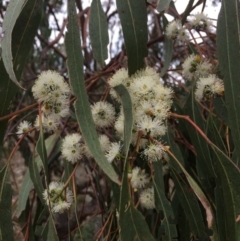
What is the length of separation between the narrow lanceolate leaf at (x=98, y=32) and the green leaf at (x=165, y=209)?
32cm

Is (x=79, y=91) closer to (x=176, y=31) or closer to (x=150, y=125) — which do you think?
(x=150, y=125)

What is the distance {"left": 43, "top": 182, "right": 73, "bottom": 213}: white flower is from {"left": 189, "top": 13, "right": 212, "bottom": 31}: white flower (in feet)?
1.94

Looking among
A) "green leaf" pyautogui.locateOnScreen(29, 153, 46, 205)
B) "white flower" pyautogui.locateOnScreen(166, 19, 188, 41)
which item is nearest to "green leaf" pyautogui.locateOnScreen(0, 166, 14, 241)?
"green leaf" pyautogui.locateOnScreen(29, 153, 46, 205)

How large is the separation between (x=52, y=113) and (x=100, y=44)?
0.29 m

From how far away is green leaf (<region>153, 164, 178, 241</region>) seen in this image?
88cm

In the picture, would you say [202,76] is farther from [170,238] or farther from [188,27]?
[170,238]

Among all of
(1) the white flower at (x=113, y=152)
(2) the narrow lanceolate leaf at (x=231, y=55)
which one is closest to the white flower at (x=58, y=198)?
(1) the white flower at (x=113, y=152)

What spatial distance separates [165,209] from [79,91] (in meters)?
0.34

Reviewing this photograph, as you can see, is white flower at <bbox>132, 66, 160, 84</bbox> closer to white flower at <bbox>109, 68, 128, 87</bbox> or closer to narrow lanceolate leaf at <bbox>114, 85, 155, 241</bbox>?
white flower at <bbox>109, 68, 128, 87</bbox>

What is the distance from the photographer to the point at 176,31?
44.3 inches

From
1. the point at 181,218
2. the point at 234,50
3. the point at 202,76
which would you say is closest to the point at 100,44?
the point at 202,76

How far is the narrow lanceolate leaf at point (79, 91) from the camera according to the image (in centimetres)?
72

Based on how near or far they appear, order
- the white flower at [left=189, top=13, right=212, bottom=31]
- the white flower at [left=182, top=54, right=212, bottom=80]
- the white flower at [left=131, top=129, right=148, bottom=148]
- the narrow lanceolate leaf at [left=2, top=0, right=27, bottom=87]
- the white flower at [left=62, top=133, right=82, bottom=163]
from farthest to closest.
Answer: the white flower at [left=189, top=13, right=212, bottom=31], the white flower at [left=182, top=54, right=212, bottom=80], the white flower at [left=62, top=133, right=82, bottom=163], the white flower at [left=131, top=129, right=148, bottom=148], the narrow lanceolate leaf at [left=2, top=0, right=27, bottom=87]

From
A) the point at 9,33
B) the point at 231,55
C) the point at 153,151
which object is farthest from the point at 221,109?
the point at 9,33
